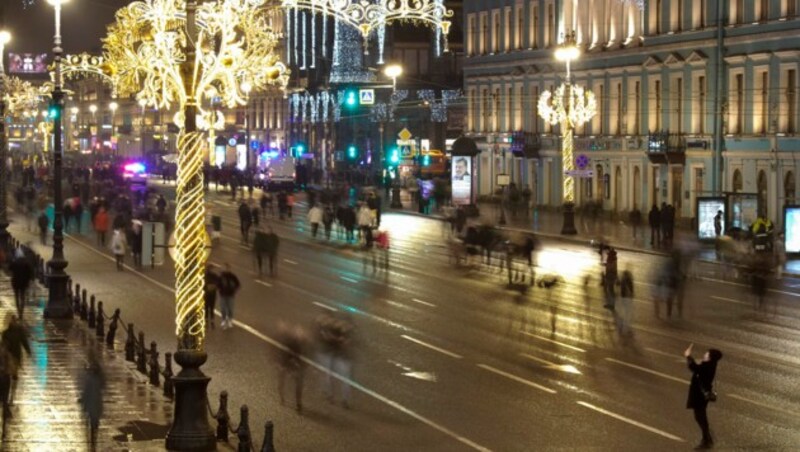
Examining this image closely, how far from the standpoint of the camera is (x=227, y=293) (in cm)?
3284

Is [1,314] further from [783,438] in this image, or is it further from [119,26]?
[783,438]

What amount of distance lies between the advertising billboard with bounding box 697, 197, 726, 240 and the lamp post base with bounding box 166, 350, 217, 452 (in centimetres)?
3524

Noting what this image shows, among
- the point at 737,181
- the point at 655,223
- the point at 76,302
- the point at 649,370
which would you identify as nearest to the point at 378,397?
the point at 649,370

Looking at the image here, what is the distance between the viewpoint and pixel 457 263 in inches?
1932

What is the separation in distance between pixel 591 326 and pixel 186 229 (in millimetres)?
15433

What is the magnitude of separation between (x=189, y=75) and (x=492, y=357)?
11.0 metres

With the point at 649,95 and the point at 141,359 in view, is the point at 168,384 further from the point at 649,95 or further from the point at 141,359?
the point at 649,95

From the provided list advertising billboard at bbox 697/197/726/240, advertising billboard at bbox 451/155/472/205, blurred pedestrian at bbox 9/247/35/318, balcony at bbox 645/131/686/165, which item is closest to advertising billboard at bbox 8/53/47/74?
advertising billboard at bbox 451/155/472/205

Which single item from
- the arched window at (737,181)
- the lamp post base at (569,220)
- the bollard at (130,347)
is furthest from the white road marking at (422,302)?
the arched window at (737,181)

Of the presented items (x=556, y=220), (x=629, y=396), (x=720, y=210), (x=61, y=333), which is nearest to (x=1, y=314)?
(x=61, y=333)

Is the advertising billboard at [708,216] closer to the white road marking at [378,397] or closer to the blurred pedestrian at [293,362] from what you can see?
the white road marking at [378,397]

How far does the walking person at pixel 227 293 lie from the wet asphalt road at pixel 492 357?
0.48 metres

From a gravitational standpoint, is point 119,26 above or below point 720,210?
above

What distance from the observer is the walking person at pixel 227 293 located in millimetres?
32656
